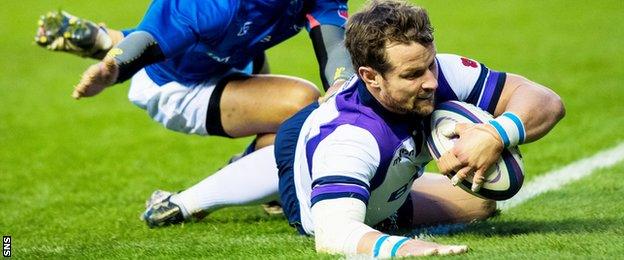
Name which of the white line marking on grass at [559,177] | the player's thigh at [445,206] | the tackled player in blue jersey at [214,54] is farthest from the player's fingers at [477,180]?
the tackled player in blue jersey at [214,54]

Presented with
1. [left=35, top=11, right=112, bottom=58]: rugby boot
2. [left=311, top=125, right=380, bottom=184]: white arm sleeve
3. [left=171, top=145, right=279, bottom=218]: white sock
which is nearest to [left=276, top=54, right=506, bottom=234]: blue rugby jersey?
[left=311, top=125, right=380, bottom=184]: white arm sleeve

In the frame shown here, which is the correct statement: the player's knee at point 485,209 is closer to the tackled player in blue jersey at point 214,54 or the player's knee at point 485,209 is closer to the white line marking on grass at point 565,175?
the white line marking on grass at point 565,175

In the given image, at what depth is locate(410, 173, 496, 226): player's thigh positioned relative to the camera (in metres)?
5.77

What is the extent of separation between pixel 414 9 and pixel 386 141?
21.1 inches

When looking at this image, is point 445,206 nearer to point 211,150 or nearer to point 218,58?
point 218,58

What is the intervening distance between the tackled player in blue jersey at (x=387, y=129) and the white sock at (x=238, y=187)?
491 mm

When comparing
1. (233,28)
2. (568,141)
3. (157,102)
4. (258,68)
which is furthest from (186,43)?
(568,141)

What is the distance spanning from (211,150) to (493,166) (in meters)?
4.66

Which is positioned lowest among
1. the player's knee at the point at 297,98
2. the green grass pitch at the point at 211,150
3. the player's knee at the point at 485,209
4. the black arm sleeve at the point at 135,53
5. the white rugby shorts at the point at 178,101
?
the green grass pitch at the point at 211,150

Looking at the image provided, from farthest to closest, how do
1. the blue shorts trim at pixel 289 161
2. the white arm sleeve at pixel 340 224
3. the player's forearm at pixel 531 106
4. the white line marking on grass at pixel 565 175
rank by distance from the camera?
the white line marking on grass at pixel 565 175 < the blue shorts trim at pixel 289 161 < the player's forearm at pixel 531 106 < the white arm sleeve at pixel 340 224

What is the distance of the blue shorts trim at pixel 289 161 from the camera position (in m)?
5.51

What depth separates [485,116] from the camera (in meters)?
4.92

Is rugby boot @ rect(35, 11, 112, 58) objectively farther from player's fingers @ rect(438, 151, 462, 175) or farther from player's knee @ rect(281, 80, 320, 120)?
player's fingers @ rect(438, 151, 462, 175)

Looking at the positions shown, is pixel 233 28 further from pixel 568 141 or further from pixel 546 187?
pixel 568 141
